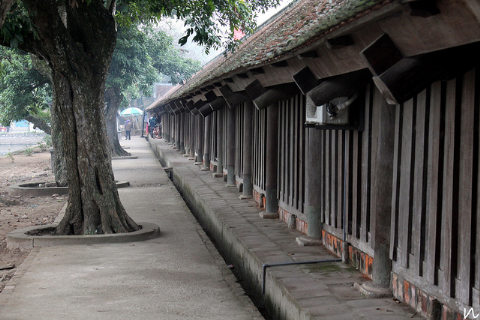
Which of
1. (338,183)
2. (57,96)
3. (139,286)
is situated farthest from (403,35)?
(57,96)

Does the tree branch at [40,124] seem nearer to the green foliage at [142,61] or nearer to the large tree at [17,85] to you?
the green foliage at [142,61]

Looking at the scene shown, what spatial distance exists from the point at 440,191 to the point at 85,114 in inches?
211

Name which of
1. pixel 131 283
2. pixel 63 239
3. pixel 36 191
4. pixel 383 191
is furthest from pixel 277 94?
Result: pixel 36 191

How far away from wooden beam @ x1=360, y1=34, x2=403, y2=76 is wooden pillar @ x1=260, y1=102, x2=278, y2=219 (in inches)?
180

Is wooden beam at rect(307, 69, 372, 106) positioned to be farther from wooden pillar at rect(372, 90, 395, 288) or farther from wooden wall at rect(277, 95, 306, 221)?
wooden wall at rect(277, 95, 306, 221)

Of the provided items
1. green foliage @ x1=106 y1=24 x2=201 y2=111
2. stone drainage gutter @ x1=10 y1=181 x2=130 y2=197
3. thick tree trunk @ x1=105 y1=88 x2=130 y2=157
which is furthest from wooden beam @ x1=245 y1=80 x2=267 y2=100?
thick tree trunk @ x1=105 y1=88 x2=130 y2=157

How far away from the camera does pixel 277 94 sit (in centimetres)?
725

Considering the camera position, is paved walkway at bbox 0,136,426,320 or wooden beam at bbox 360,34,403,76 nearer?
wooden beam at bbox 360,34,403,76

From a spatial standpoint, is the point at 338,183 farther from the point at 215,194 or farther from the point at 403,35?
the point at 215,194

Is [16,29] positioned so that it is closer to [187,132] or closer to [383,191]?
[383,191]

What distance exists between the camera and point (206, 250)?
283 inches

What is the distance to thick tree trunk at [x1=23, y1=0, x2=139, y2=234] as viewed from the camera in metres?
7.66

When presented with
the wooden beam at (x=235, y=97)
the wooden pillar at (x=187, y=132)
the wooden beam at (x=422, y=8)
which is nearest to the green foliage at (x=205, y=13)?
the wooden beam at (x=235, y=97)

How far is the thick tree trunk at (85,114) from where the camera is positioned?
7.66m
